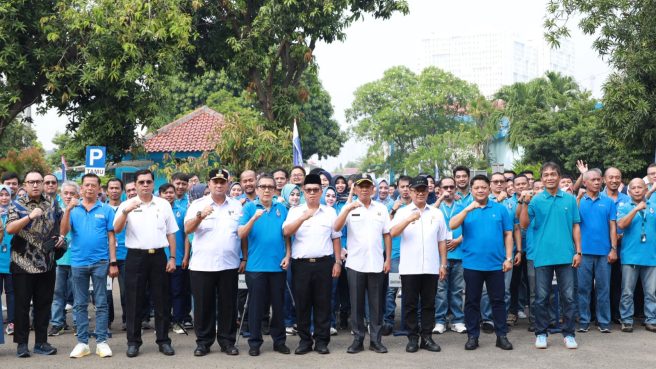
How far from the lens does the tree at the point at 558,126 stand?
123 ft

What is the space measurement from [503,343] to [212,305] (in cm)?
343

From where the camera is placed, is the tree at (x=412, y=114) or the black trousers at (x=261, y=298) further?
the tree at (x=412, y=114)

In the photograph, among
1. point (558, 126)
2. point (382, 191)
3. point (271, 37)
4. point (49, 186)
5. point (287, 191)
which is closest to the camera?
point (49, 186)

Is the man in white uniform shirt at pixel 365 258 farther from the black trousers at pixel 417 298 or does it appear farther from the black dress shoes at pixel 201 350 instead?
the black dress shoes at pixel 201 350

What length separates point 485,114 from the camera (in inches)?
2477

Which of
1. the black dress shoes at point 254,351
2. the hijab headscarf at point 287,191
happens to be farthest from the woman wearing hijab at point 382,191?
the black dress shoes at point 254,351

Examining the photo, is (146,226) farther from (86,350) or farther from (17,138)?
(17,138)

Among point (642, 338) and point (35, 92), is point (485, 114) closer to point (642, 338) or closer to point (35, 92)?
point (35, 92)

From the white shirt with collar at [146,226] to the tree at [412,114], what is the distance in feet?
178

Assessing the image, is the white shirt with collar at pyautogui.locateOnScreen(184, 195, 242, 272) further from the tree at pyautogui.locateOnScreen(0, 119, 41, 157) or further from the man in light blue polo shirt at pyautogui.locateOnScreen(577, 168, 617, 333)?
the tree at pyautogui.locateOnScreen(0, 119, 41, 157)

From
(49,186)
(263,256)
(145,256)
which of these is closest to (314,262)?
(263,256)

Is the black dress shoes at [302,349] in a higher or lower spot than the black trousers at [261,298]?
lower

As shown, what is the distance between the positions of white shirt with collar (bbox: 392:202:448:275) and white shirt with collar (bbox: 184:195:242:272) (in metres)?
1.89

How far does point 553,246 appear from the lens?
365 inches
